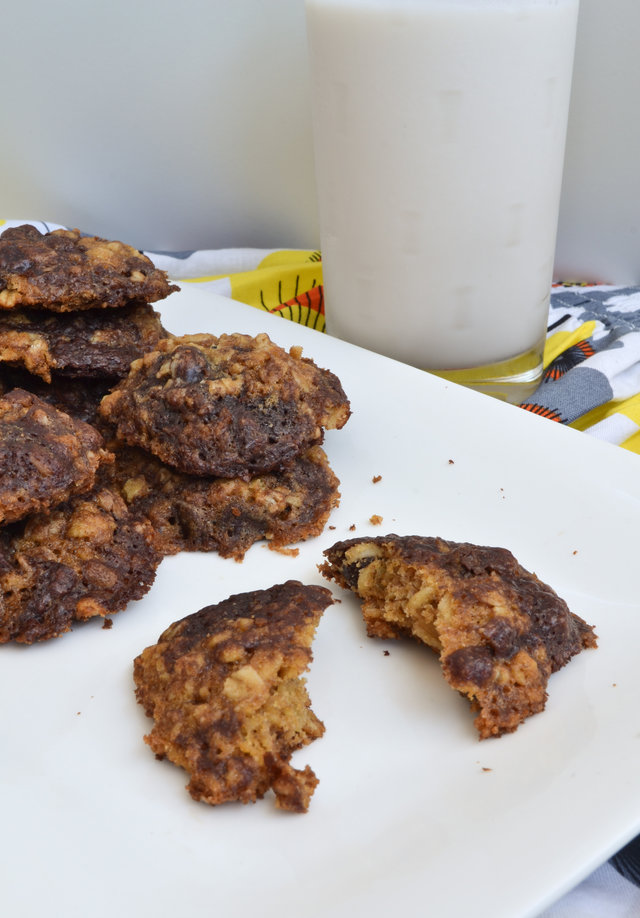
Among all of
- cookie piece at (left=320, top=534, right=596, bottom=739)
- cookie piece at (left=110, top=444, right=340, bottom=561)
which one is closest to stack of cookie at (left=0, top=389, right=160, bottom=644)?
cookie piece at (left=110, top=444, right=340, bottom=561)

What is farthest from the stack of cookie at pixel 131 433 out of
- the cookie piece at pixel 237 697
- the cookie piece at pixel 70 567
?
the cookie piece at pixel 237 697

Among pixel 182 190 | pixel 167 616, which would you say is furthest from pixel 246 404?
pixel 182 190

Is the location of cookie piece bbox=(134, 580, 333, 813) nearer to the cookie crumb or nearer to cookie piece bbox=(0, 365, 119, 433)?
the cookie crumb

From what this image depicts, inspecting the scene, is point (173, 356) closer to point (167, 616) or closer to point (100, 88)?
point (167, 616)

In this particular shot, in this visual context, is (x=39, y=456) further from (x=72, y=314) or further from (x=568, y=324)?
(x=568, y=324)

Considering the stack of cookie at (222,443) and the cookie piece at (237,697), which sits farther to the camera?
the stack of cookie at (222,443)

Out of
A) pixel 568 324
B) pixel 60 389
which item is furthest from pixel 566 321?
pixel 60 389

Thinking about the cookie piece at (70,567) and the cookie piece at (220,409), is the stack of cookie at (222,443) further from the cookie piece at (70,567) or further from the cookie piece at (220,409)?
the cookie piece at (70,567)
